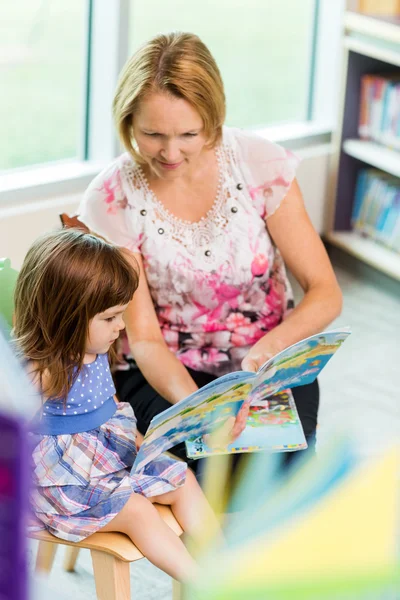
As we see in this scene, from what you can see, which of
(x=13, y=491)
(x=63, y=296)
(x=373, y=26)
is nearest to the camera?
(x=13, y=491)

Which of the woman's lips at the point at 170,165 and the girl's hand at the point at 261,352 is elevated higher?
the woman's lips at the point at 170,165

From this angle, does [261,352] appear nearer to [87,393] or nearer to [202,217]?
[202,217]

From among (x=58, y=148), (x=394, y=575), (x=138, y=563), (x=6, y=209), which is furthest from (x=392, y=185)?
(x=394, y=575)

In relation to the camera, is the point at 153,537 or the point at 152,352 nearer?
the point at 153,537

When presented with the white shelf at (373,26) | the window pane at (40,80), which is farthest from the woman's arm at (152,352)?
the white shelf at (373,26)

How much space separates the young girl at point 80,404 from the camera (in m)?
1.29

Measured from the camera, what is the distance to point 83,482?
134 cm

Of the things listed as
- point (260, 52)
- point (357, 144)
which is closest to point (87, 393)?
point (357, 144)

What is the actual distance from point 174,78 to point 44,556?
3.15ft

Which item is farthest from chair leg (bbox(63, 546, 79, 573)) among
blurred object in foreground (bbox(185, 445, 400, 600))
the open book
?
blurred object in foreground (bbox(185, 445, 400, 600))

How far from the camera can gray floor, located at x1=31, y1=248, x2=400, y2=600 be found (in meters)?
1.90

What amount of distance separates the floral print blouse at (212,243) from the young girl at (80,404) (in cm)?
36

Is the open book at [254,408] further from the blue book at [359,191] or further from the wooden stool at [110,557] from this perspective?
the blue book at [359,191]

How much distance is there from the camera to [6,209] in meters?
2.68
